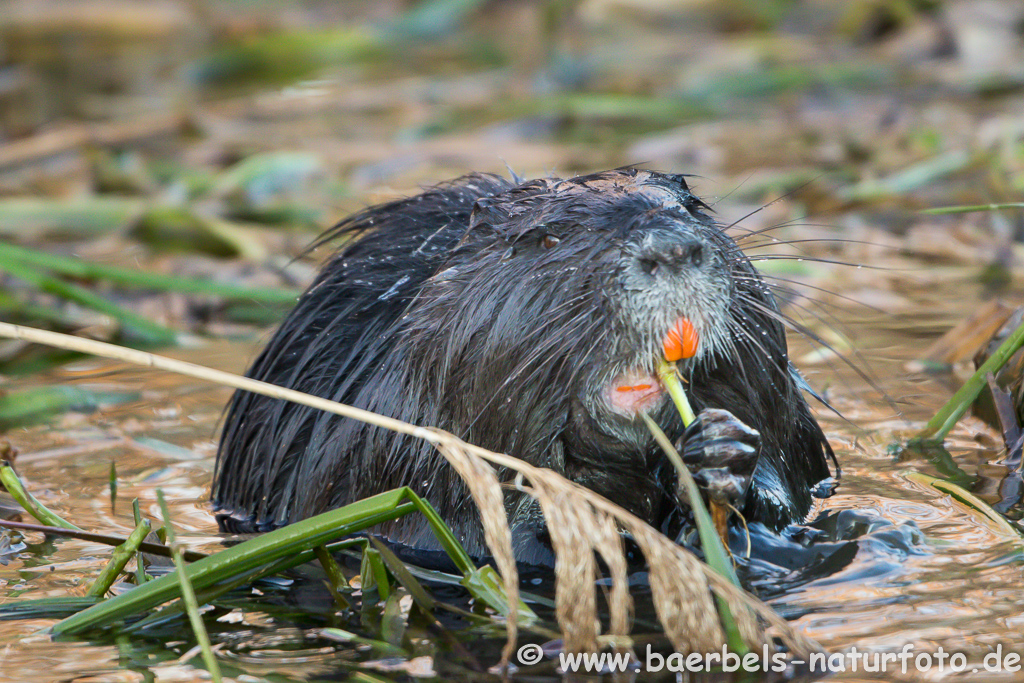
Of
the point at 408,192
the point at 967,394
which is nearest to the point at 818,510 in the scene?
the point at 967,394

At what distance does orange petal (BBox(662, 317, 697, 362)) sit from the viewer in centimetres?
234

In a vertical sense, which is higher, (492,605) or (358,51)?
(358,51)

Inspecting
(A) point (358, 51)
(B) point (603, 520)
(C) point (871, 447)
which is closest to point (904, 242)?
(C) point (871, 447)

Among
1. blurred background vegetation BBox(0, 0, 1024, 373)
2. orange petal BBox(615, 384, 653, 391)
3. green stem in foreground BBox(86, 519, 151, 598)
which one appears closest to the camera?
green stem in foreground BBox(86, 519, 151, 598)

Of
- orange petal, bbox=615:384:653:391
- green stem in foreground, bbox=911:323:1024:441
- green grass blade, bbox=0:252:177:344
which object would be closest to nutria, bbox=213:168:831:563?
orange petal, bbox=615:384:653:391

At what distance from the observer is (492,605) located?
228 centimetres

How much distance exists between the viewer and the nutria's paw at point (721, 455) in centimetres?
232

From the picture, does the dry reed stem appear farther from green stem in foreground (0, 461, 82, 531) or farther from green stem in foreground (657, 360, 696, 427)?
green stem in foreground (0, 461, 82, 531)

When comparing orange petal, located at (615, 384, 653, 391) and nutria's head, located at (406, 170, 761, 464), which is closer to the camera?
nutria's head, located at (406, 170, 761, 464)

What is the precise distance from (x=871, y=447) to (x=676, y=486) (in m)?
0.81

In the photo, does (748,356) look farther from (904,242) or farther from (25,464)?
(904,242)
